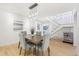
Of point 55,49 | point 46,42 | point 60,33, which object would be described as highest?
point 60,33

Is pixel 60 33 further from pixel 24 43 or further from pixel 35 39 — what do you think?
pixel 24 43

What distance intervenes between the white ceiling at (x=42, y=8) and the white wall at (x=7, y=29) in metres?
0.08

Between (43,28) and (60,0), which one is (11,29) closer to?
(43,28)

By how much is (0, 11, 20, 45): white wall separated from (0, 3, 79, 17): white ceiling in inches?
3.1

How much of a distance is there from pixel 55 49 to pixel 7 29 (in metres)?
0.80

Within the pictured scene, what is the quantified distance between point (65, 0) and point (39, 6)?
1.36 ft

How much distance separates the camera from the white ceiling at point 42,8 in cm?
166

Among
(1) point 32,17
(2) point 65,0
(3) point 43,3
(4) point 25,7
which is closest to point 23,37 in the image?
(1) point 32,17

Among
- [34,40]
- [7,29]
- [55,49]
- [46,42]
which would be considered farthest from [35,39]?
[7,29]

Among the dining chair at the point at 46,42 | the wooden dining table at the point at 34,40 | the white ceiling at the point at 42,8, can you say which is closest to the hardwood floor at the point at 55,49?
the dining chair at the point at 46,42

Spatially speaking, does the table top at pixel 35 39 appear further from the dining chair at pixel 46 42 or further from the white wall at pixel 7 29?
the white wall at pixel 7 29

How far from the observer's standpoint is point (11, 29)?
1658 mm

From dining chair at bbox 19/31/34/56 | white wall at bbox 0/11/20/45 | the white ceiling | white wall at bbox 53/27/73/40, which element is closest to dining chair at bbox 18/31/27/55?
dining chair at bbox 19/31/34/56

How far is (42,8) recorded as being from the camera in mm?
1689
